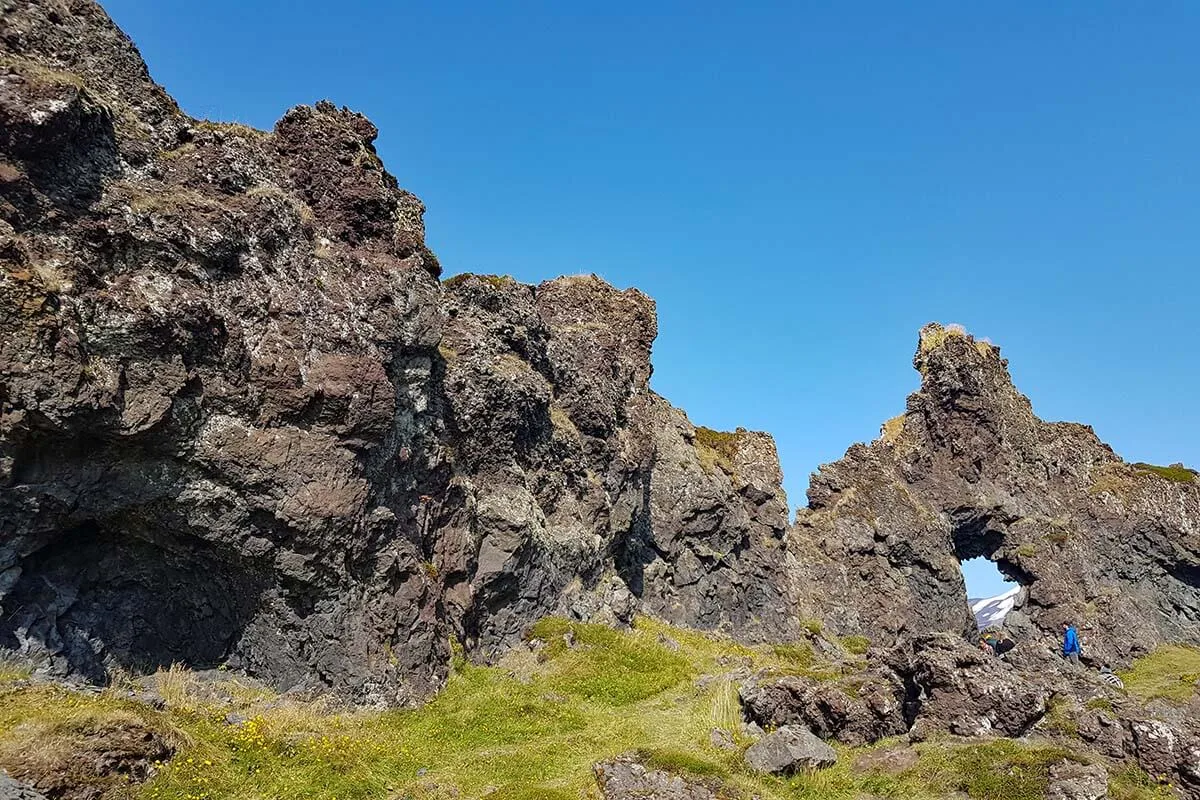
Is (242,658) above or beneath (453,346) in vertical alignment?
beneath

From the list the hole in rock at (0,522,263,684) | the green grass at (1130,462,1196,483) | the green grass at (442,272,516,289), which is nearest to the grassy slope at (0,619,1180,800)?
the hole in rock at (0,522,263,684)

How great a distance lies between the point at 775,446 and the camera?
6438 cm

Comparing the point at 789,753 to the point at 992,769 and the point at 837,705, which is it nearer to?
the point at 837,705

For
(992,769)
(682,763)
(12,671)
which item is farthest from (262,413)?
(992,769)

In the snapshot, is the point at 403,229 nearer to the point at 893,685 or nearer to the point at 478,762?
the point at 478,762

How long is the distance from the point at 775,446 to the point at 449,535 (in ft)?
133

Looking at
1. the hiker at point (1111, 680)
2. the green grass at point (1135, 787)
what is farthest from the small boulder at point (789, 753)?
the hiker at point (1111, 680)

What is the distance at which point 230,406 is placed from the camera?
21.9 meters

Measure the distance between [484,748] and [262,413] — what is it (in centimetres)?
1266

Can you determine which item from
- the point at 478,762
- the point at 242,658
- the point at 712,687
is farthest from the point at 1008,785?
the point at 242,658

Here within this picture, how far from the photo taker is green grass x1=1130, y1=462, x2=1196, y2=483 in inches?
2506

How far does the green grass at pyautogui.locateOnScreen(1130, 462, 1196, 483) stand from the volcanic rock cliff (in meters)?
52.3

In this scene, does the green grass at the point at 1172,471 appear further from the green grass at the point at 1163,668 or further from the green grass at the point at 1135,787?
the green grass at the point at 1135,787

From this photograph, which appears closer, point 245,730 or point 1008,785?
point 1008,785
